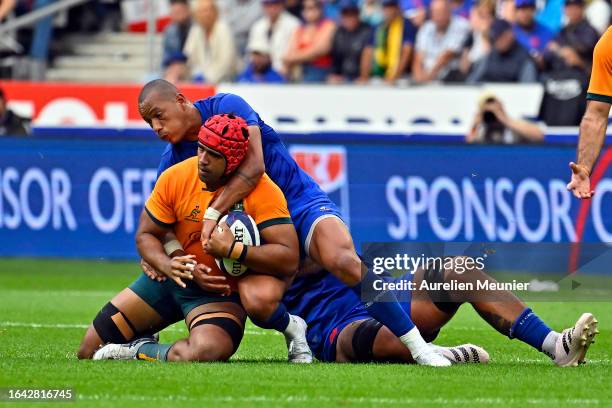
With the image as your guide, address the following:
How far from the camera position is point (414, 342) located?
8.76 m

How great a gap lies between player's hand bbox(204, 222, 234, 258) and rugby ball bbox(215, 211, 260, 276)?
0.15 feet

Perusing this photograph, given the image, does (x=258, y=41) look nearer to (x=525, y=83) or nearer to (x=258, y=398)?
(x=525, y=83)

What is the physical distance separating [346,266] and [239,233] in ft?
2.21

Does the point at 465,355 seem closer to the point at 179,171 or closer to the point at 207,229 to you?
the point at 207,229

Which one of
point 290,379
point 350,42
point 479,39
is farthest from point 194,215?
point 350,42

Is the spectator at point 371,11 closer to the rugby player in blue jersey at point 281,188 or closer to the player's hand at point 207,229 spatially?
the rugby player in blue jersey at point 281,188

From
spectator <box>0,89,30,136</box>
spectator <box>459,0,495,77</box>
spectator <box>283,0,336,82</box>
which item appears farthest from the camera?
spectator <box>283,0,336,82</box>

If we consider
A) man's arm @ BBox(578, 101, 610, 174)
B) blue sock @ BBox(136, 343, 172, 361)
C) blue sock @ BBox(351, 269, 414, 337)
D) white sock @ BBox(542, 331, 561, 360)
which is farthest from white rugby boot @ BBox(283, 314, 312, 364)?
man's arm @ BBox(578, 101, 610, 174)

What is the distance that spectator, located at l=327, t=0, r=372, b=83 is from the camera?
21.3 m

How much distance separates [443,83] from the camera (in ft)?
67.5

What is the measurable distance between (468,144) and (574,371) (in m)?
8.20

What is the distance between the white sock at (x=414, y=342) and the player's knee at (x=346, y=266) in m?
0.44

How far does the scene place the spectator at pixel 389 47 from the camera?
20.8 m

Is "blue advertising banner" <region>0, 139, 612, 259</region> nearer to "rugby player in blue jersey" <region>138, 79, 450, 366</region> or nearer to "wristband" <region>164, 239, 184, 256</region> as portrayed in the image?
"rugby player in blue jersey" <region>138, 79, 450, 366</region>
